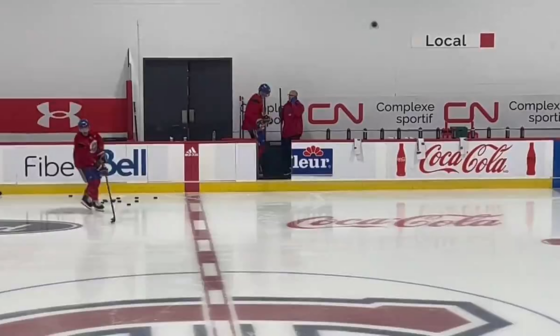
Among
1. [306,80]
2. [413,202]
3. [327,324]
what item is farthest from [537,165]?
[327,324]

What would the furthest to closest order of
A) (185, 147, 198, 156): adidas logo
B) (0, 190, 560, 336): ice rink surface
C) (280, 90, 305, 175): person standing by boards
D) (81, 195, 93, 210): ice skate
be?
1. (280, 90, 305, 175): person standing by boards
2. (185, 147, 198, 156): adidas logo
3. (81, 195, 93, 210): ice skate
4. (0, 190, 560, 336): ice rink surface

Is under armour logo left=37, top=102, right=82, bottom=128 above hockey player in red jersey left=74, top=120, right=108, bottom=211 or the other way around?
above

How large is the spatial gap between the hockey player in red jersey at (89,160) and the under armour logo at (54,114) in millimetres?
4978

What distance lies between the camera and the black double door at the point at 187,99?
631 inches

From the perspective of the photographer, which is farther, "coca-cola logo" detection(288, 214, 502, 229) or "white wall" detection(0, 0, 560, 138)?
"white wall" detection(0, 0, 560, 138)

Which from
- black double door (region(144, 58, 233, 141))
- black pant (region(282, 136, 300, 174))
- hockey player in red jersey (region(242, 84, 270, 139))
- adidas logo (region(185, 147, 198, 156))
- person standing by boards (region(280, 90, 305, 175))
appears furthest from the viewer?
black double door (region(144, 58, 233, 141))

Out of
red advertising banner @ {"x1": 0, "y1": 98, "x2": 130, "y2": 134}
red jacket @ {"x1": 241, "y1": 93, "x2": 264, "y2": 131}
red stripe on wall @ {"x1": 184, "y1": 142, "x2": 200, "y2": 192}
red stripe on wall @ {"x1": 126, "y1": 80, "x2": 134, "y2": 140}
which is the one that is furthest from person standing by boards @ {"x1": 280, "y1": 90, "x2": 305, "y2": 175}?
red advertising banner @ {"x1": 0, "y1": 98, "x2": 130, "y2": 134}

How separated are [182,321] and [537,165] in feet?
34.4

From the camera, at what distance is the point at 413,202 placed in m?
12.1

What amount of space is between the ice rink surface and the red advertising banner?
14.9ft

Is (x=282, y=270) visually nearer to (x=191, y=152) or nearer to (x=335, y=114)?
(x=191, y=152)

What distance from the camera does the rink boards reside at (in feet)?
44.1

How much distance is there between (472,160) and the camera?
46.5 feet

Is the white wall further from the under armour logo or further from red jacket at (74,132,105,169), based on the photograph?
red jacket at (74,132,105,169)
